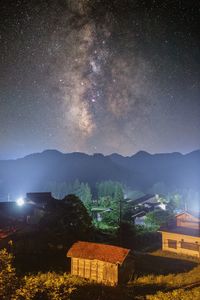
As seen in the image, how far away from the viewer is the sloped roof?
92.5ft

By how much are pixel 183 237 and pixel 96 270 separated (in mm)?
18574

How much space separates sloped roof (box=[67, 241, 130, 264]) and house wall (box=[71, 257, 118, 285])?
445 millimetres

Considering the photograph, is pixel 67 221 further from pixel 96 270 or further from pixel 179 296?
pixel 179 296

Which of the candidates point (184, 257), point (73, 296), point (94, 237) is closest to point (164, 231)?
point (184, 257)

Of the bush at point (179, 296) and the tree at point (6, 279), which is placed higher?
the tree at point (6, 279)

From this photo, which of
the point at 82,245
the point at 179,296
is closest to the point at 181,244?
the point at 82,245

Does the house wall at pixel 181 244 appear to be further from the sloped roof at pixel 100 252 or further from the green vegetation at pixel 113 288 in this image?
the sloped roof at pixel 100 252

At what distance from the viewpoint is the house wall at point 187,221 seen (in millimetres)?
48250

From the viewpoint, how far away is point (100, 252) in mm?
29203

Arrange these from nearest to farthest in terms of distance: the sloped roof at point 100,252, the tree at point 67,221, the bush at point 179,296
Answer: the bush at point 179,296 < the sloped roof at point 100,252 < the tree at point 67,221

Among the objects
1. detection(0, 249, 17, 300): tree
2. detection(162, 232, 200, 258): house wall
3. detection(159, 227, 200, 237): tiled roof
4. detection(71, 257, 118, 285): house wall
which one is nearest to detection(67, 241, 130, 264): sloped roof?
detection(71, 257, 118, 285): house wall

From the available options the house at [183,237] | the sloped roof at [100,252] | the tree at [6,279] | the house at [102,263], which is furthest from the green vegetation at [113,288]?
the house at [183,237]

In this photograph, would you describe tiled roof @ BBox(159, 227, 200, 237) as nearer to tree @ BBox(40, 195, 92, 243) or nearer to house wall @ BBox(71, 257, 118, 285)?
tree @ BBox(40, 195, 92, 243)

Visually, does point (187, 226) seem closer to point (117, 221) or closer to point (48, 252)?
point (117, 221)
